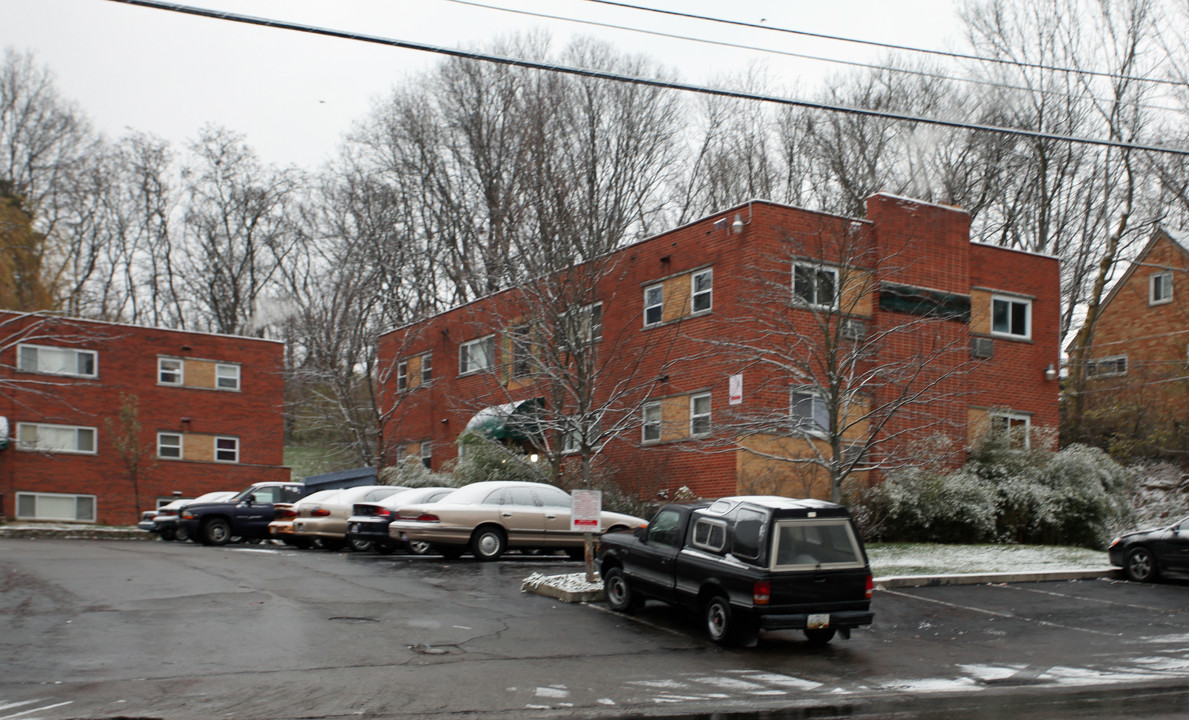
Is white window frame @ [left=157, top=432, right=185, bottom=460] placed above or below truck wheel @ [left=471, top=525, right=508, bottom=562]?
above

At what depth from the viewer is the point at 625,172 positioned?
Answer: 40250 mm

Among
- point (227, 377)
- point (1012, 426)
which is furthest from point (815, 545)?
point (227, 377)

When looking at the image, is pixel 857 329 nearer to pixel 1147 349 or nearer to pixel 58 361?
pixel 1147 349

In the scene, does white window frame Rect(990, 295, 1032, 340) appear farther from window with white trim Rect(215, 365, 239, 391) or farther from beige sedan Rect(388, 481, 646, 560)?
window with white trim Rect(215, 365, 239, 391)

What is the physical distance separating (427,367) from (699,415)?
49.5 feet

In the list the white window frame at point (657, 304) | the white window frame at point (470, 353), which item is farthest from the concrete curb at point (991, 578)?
the white window frame at point (470, 353)

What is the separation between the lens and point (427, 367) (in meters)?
38.9

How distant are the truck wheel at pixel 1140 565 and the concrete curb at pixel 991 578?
28cm

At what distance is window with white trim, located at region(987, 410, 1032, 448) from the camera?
1075 inches

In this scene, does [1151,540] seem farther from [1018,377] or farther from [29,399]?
[29,399]

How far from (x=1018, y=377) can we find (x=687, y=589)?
62.6 feet

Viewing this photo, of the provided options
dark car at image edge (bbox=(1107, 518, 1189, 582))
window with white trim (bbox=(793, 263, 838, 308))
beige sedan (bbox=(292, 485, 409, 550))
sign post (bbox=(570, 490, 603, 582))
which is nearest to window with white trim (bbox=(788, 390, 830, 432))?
window with white trim (bbox=(793, 263, 838, 308))

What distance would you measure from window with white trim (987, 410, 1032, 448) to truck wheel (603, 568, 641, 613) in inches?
603

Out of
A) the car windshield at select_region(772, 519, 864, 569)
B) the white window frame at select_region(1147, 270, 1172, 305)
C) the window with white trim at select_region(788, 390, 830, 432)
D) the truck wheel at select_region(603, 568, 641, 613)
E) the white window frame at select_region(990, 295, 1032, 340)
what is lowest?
the truck wheel at select_region(603, 568, 641, 613)
